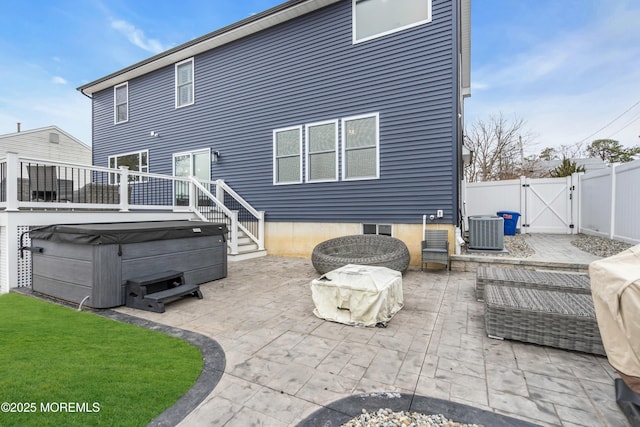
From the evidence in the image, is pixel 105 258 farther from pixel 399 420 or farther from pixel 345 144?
pixel 345 144

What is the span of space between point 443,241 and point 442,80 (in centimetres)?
339

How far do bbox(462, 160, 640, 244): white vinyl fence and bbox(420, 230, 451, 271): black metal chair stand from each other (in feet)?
12.8

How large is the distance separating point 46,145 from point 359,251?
18.7 meters

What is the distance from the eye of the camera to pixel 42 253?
4.55 metres

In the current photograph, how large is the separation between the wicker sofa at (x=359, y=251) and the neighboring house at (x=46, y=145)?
1741cm

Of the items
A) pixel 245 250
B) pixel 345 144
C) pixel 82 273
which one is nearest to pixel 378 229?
pixel 345 144

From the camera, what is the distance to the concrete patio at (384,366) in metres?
1.90

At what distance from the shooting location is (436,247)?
601 centimetres

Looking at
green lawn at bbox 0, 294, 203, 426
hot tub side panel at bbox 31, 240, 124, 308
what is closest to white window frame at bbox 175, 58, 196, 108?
hot tub side panel at bbox 31, 240, 124, 308

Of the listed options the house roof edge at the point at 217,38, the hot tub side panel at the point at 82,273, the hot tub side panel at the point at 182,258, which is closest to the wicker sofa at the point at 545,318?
the hot tub side panel at the point at 182,258

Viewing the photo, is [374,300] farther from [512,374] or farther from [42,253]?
[42,253]

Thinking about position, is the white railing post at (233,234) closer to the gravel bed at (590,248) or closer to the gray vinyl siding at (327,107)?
the gray vinyl siding at (327,107)

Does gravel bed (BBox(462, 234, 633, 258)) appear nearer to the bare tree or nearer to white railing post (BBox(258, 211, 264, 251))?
white railing post (BBox(258, 211, 264, 251))

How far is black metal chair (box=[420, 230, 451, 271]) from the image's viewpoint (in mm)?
5668
